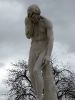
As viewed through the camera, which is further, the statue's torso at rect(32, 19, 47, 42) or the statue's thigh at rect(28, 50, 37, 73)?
the statue's torso at rect(32, 19, 47, 42)

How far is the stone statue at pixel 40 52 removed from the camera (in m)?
9.72

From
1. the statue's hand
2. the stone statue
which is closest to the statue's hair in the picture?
the stone statue

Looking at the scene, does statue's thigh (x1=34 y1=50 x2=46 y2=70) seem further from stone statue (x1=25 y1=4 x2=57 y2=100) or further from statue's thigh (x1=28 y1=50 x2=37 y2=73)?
statue's thigh (x1=28 y1=50 x2=37 y2=73)

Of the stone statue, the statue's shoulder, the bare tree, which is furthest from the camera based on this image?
the bare tree

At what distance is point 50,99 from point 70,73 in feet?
93.6

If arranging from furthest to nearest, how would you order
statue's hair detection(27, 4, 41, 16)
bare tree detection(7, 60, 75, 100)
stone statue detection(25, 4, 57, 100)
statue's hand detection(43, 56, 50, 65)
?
1. bare tree detection(7, 60, 75, 100)
2. statue's hair detection(27, 4, 41, 16)
3. statue's hand detection(43, 56, 50, 65)
4. stone statue detection(25, 4, 57, 100)

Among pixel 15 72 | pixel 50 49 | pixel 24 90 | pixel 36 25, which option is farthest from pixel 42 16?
pixel 15 72

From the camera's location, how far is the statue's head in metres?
9.98

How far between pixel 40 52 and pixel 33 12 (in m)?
1.08

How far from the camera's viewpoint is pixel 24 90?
37.5m

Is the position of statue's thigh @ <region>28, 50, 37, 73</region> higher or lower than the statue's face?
lower

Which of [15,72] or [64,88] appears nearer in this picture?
[64,88]

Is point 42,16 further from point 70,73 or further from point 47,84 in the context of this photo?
point 70,73

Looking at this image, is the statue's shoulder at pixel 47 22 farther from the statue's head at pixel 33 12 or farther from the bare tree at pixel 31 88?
the bare tree at pixel 31 88
